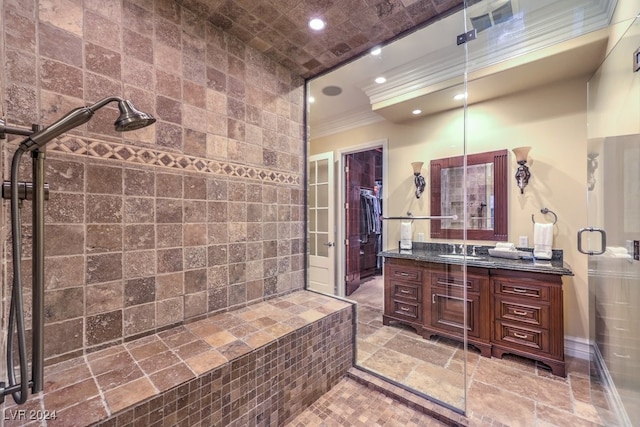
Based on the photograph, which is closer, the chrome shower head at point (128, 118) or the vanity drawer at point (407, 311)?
the chrome shower head at point (128, 118)

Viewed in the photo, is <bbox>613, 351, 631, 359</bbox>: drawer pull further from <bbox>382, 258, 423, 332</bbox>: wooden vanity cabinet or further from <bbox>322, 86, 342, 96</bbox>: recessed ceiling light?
<bbox>322, 86, 342, 96</bbox>: recessed ceiling light

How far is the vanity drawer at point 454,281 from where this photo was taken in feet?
7.79

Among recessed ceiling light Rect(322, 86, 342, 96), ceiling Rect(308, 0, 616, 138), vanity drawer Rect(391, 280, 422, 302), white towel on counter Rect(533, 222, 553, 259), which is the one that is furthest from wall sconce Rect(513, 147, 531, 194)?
recessed ceiling light Rect(322, 86, 342, 96)

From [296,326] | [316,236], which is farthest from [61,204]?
[316,236]

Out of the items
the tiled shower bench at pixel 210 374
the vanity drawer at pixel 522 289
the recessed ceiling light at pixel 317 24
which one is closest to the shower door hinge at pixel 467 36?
the recessed ceiling light at pixel 317 24

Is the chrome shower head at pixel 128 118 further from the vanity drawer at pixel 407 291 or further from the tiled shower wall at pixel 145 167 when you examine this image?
the vanity drawer at pixel 407 291

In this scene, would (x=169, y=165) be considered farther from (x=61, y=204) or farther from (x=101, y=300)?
(x=101, y=300)

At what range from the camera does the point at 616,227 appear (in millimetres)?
1558

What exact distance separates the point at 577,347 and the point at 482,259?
104cm

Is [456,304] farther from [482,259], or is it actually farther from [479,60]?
[479,60]

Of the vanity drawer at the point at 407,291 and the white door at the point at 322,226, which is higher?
the white door at the point at 322,226

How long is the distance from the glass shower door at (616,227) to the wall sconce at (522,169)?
1.84 ft

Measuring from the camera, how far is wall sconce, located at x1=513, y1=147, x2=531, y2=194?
99.2 inches

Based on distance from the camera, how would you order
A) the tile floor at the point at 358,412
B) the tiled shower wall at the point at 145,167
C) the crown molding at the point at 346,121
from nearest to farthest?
the tiled shower wall at the point at 145,167 → the tile floor at the point at 358,412 → the crown molding at the point at 346,121
